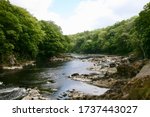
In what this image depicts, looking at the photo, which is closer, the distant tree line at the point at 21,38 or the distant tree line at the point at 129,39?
the distant tree line at the point at 129,39

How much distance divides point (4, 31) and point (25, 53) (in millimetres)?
13028

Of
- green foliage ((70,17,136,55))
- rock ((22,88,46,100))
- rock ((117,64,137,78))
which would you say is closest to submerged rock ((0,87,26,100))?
rock ((22,88,46,100))

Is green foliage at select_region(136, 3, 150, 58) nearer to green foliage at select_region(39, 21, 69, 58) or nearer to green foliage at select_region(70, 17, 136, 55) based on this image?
green foliage at select_region(70, 17, 136, 55)

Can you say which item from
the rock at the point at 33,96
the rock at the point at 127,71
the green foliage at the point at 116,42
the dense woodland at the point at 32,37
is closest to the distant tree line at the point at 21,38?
the dense woodland at the point at 32,37

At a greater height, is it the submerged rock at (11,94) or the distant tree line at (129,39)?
the distant tree line at (129,39)

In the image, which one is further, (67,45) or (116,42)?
(116,42)

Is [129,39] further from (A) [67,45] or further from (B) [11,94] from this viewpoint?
(B) [11,94]

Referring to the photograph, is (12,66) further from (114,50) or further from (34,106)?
(114,50)

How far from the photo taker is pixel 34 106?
16297 millimetres

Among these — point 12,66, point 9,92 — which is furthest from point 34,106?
point 12,66

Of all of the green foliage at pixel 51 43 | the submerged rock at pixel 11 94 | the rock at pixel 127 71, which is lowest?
the submerged rock at pixel 11 94

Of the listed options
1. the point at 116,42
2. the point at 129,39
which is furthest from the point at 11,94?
the point at 116,42

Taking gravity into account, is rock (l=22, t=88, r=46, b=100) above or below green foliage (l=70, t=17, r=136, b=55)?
below

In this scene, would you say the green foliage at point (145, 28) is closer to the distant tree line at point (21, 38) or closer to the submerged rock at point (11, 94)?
the distant tree line at point (21, 38)
